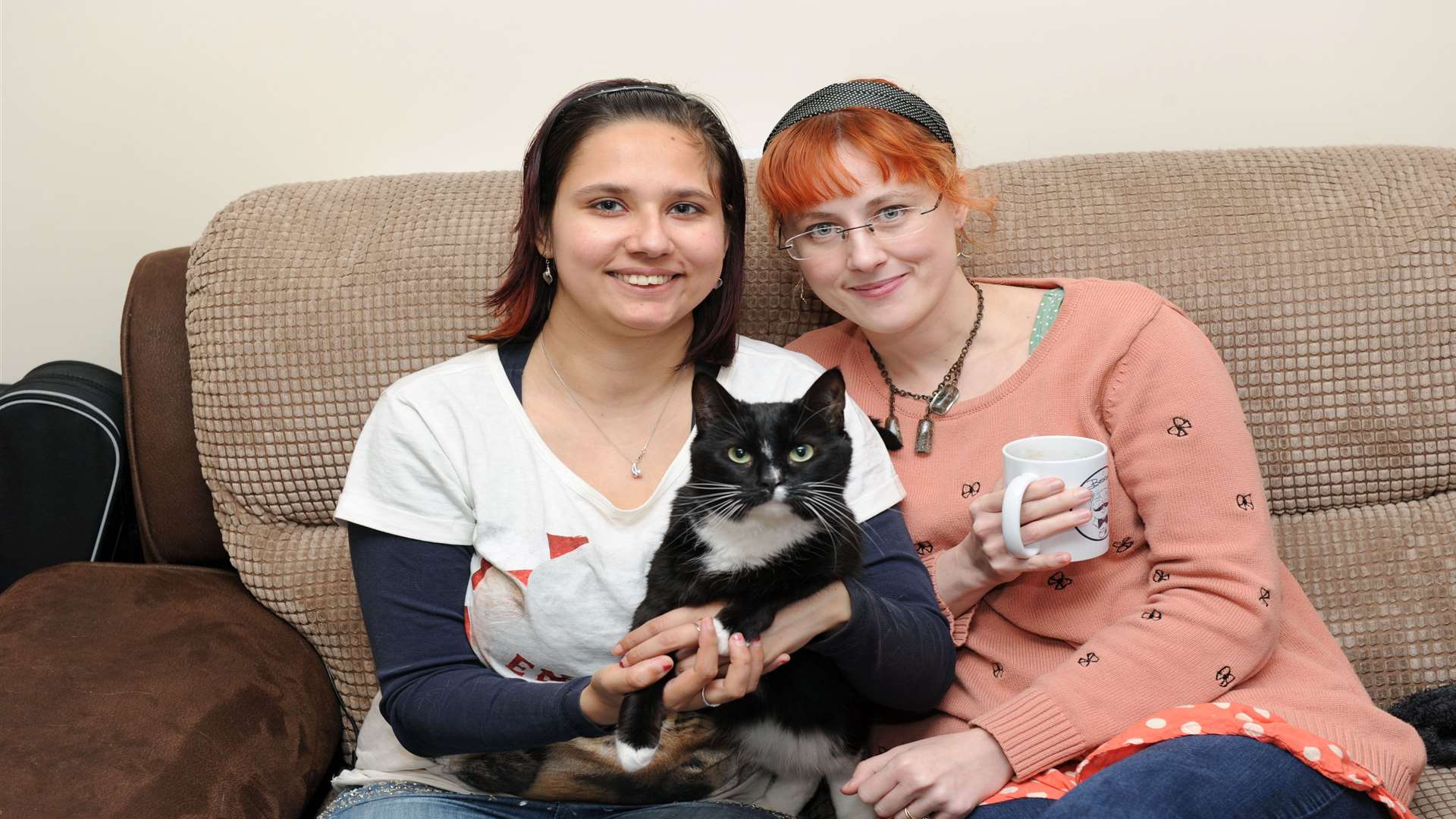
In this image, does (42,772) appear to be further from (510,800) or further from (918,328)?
(918,328)

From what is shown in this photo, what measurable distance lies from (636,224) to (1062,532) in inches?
24.6

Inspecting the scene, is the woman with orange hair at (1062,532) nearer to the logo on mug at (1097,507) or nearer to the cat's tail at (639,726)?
the logo on mug at (1097,507)

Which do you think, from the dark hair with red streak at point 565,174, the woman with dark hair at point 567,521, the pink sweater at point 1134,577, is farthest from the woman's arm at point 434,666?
the pink sweater at point 1134,577

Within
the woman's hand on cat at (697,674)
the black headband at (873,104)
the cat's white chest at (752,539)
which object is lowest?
the woman's hand on cat at (697,674)

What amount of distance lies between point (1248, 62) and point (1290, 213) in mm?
460

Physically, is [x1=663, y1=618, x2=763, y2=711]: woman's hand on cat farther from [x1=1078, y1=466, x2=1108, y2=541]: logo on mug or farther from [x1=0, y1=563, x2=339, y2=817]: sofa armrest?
[x1=0, y1=563, x2=339, y2=817]: sofa armrest

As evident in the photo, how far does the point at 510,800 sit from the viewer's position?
53.9 inches

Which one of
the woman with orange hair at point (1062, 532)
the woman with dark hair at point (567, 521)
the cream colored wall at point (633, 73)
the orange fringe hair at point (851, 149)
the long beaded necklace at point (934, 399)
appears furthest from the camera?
the cream colored wall at point (633, 73)

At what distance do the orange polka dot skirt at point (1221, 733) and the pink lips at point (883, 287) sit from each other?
62cm

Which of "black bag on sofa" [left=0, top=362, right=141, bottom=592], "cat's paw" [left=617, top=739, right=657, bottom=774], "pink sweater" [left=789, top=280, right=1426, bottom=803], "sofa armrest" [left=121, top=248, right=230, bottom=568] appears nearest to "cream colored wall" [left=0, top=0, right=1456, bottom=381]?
"sofa armrest" [left=121, top=248, right=230, bottom=568]

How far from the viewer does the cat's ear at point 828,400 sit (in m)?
1.21

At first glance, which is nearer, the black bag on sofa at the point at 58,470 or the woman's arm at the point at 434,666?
the woman's arm at the point at 434,666

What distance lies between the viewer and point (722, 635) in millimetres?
1107

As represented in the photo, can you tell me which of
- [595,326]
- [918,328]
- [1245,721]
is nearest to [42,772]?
[595,326]
